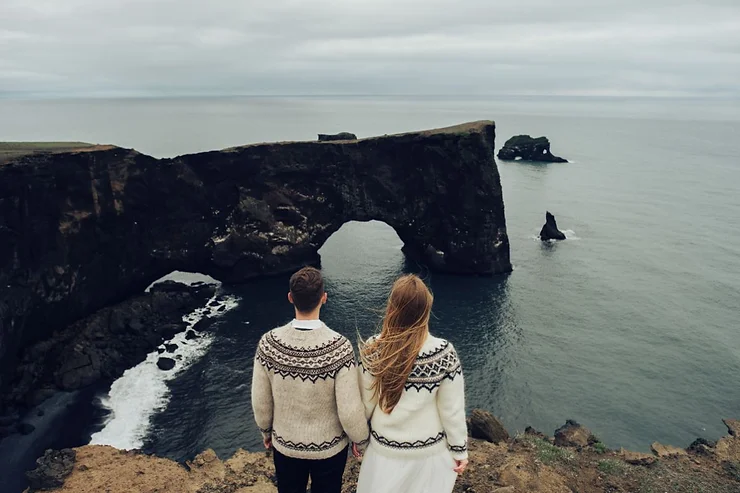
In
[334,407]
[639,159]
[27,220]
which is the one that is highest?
[334,407]

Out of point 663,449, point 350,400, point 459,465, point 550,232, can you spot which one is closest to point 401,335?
point 350,400

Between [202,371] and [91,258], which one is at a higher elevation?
[91,258]

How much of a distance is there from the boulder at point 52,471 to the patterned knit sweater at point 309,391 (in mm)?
18363

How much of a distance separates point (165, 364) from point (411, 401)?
31.0 metres

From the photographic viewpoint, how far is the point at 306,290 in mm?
6000

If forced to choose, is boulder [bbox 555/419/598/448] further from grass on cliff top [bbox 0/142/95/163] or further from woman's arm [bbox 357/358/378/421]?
grass on cliff top [bbox 0/142/95/163]

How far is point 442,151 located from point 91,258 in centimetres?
2945

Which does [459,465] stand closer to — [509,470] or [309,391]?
[309,391]

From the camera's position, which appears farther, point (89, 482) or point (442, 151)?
point (442, 151)

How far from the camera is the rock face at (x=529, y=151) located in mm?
131875

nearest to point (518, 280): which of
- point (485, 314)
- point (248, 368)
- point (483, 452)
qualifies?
point (485, 314)

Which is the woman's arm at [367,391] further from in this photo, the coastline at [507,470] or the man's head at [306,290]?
the coastline at [507,470]

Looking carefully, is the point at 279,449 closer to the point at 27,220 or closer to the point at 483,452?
the point at 483,452

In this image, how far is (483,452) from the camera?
19.9 meters
